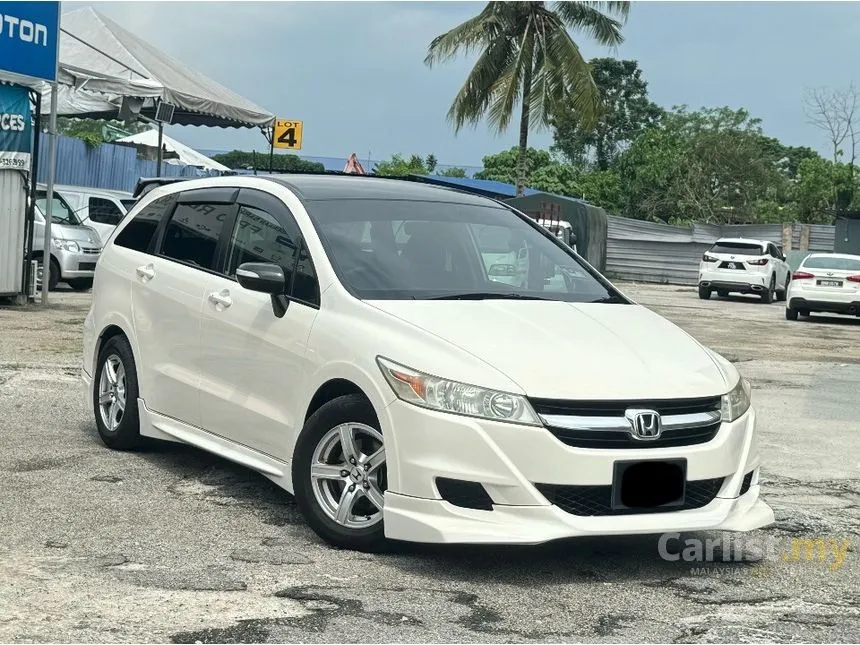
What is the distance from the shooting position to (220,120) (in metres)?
25.9

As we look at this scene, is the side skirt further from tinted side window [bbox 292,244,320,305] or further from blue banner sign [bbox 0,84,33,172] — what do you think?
blue banner sign [bbox 0,84,33,172]

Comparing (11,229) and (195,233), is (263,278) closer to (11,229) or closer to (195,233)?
(195,233)

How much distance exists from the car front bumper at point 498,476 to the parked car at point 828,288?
785 inches

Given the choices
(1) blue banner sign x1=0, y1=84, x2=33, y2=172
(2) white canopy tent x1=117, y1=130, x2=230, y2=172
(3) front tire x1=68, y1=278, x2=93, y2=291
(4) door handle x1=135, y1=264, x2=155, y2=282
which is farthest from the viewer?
(2) white canopy tent x1=117, y1=130, x2=230, y2=172

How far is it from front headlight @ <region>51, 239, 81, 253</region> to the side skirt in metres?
14.0

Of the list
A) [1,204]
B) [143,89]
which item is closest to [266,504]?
[1,204]

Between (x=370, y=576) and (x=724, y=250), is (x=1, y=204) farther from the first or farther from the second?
(x=724, y=250)

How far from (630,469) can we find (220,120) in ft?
72.4

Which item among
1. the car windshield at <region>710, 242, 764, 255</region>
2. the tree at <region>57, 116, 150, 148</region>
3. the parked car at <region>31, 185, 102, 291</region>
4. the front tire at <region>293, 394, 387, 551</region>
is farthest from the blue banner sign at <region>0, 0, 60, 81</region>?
the tree at <region>57, 116, 150, 148</region>

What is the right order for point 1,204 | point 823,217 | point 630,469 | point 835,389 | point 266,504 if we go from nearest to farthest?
point 630,469 → point 266,504 → point 835,389 → point 1,204 → point 823,217

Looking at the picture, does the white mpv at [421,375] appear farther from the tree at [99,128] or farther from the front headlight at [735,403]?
the tree at [99,128]

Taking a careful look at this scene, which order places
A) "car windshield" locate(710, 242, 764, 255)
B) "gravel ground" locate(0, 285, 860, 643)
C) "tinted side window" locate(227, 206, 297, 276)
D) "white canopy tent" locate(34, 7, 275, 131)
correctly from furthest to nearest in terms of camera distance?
"car windshield" locate(710, 242, 764, 255)
"white canopy tent" locate(34, 7, 275, 131)
"tinted side window" locate(227, 206, 297, 276)
"gravel ground" locate(0, 285, 860, 643)

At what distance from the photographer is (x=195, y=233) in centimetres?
698

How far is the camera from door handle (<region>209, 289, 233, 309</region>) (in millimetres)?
6289
